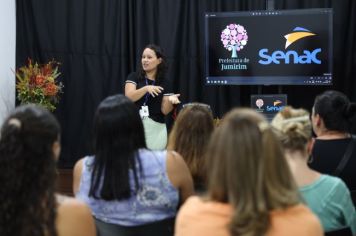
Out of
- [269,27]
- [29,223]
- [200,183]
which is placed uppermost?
[269,27]

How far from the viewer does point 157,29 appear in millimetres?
5207

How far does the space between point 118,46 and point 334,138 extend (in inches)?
133

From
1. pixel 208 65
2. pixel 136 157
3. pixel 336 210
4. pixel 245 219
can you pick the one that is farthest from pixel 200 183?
pixel 208 65

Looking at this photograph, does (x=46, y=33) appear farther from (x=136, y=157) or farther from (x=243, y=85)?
(x=136, y=157)

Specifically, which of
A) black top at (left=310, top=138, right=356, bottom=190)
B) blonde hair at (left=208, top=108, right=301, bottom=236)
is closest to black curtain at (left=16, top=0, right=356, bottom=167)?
black top at (left=310, top=138, right=356, bottom=190)

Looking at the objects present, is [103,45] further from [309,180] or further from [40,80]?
[309,180]

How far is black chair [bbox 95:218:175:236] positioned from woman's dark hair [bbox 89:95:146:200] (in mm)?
125

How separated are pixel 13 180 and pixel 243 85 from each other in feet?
12.7

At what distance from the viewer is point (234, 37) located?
4.67 metres

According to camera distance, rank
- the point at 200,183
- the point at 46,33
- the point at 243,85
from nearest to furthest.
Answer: the point at 200,183 < the point at 243,85 < the point at 46,33

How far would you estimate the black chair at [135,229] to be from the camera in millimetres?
1889

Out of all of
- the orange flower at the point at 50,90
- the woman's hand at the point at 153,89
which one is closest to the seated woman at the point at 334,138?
the woman's hand at the point at 153,89

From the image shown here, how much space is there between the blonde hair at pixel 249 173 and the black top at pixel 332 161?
103cm

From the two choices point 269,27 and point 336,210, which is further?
point 269,27
